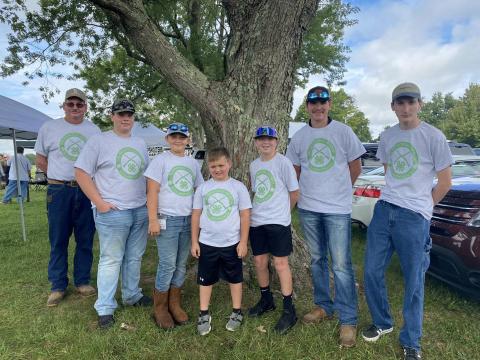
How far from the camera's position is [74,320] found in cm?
331

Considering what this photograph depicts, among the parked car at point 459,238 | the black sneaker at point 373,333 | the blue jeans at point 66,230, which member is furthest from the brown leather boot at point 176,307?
the parked car at point 459,238

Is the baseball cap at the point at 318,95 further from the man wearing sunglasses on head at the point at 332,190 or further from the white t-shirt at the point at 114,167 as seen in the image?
the white t-shirt at the point at 114,167

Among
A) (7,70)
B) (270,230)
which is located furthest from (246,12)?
(7,70)

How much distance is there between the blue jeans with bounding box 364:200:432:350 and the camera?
2621 mm

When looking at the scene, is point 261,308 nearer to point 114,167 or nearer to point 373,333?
point 373,333

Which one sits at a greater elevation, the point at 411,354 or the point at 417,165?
the point at 417,165

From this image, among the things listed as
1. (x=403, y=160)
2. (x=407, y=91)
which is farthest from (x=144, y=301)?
(x=407, y=91)

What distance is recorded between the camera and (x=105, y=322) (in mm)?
3152

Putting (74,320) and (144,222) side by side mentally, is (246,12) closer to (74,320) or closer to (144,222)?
(144,222)

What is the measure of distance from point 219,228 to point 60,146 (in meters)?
1.99

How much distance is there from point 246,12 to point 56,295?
3.66m

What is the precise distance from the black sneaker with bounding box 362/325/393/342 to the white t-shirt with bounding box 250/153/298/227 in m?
1.11

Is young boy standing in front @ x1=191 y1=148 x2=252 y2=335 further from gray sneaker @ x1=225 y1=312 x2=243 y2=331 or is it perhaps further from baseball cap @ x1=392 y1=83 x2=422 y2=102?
baseball cap @ x1=392 y1=83 x2=422 y2=102

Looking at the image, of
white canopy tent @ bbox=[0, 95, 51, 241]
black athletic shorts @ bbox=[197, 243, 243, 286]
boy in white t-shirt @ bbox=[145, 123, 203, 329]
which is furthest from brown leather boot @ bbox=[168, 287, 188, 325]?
white canopy tent @ bbox=[0, 95, 51, 241]
